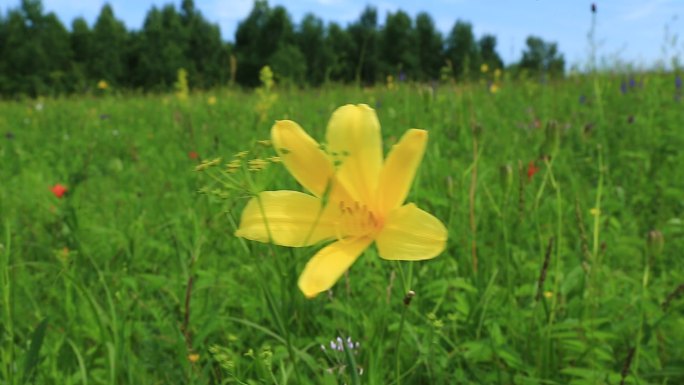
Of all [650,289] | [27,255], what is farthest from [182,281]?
[650,289]

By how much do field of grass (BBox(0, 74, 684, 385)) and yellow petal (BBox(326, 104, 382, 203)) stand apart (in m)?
0.07

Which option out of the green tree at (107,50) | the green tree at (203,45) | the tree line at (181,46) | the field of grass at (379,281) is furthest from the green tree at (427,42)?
the field of grass at (379,281)

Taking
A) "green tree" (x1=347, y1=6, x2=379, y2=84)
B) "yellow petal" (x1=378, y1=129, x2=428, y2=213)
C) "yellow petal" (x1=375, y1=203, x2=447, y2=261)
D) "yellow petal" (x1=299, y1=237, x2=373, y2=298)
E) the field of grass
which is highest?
"green tree" (x1=347, y1=6, x2=379, y2=84)

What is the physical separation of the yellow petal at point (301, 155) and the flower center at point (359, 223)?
0.11 ft

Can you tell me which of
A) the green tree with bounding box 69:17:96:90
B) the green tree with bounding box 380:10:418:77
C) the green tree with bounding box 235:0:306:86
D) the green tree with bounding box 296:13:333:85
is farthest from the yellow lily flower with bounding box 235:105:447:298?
the green tree with bounding box 380:10:418:77

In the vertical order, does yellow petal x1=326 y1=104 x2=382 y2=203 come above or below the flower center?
above

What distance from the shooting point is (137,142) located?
383 centimetres

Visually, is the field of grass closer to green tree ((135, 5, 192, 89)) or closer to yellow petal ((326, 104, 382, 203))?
yellow petal ((326, 104, 382, 203))

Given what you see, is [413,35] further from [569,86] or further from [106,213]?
[106,213]

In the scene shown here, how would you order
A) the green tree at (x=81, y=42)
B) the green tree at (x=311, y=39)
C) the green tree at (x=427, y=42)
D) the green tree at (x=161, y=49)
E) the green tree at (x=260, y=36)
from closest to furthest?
the green tree at (x=161, y=49) → the green tree at (x=81, y=42) → the green tree at (x=311, y=39) → the green tree at (x=260, y=36) → the green tree at (x=427, y=42)

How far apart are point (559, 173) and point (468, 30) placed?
3629 cm

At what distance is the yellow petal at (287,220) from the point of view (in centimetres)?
48

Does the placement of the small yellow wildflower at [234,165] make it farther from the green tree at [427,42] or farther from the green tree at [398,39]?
the green tree at [427,42]

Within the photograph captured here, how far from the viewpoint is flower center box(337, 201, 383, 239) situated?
483 millimetres
